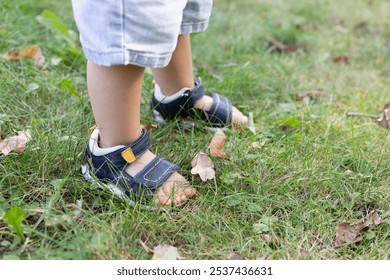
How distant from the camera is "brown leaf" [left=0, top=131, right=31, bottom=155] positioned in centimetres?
141

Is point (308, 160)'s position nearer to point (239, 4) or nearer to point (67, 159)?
point (67, 159)

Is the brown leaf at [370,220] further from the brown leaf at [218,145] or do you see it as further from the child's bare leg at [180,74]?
the child's bare leg at [180,74]

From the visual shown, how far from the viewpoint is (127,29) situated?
113cm

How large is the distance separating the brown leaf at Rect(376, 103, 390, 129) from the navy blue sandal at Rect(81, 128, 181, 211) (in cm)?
83

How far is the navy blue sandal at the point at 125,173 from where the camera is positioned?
4.46ft

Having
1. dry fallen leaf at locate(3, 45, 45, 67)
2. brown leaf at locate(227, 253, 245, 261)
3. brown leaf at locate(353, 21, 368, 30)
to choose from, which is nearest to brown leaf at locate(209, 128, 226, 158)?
brown leaf at locate(227, 253, 245, 261)

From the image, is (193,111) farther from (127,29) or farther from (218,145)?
(127,29)

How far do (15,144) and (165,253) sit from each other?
0.58 m

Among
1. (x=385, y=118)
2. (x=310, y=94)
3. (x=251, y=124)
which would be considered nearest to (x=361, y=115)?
(x=385, y=118)

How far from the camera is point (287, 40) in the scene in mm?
2564

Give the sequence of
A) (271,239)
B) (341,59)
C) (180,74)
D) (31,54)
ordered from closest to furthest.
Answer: (271,239) < (180,74) < (31,54) < (341,59)

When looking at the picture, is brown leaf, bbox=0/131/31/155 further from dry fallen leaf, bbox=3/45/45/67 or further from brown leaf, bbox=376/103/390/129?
brown leaf, bbox=376/103/390/129

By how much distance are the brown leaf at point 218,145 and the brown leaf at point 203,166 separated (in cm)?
4
